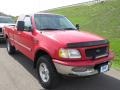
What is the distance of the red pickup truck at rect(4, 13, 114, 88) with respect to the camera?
557cm

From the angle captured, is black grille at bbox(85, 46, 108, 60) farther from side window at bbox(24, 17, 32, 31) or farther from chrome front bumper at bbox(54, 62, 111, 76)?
side window at bbox(24, 17, 32, 31)

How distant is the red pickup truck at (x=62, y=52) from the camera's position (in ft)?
18.3

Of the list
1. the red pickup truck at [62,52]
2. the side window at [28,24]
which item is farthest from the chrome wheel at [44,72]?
the side window at [28,24]

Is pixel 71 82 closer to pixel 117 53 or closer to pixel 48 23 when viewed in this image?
pixel 48 23

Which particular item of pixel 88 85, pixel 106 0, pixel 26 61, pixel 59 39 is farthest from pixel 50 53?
pixel 106 0

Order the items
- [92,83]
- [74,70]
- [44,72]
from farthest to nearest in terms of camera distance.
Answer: [92,83] → [44,72] → [74,70]

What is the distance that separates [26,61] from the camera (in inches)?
352

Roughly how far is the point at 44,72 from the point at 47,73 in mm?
213

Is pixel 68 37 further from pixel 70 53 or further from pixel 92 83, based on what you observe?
pixel 92 83

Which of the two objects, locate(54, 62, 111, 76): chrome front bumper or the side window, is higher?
the side window

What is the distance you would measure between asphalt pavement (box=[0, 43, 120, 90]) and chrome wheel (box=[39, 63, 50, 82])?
0.24 m

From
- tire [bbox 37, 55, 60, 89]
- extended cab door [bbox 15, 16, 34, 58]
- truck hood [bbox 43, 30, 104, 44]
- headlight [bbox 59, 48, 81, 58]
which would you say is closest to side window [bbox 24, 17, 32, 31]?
extended cab door [bbox 15, 16, 34, 58]

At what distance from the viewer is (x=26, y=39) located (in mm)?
7324

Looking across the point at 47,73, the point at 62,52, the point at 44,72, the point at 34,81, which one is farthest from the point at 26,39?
the point at 62,52
